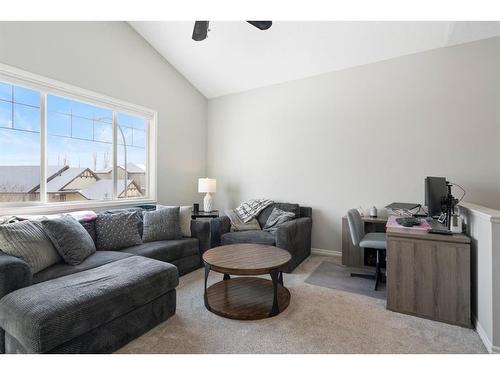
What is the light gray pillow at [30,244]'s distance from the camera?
6.16ft

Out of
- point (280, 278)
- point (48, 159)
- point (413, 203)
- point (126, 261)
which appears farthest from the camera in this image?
point (413, 203)

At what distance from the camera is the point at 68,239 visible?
2.19 metres

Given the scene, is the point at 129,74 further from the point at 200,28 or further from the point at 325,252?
the point at 325,252

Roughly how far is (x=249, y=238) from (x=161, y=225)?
1.13 m

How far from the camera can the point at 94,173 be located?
334 cm

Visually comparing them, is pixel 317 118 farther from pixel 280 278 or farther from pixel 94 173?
pixel 94 173

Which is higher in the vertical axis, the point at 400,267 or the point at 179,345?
the point at 400,267

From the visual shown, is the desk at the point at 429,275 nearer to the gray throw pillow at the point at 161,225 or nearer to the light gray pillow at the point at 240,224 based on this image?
the light gray pillow at the point at 240,224

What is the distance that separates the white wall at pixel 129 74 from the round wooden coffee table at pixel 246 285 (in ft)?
6.82

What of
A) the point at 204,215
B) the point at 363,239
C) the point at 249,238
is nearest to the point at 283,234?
the point at 249,238

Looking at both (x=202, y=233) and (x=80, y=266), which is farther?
(x=202, y=233)

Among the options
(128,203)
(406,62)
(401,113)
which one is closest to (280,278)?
(128,203)
